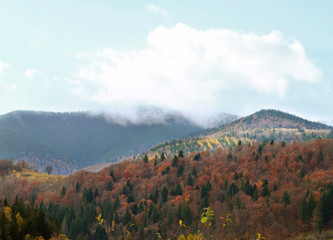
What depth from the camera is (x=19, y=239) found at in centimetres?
6303

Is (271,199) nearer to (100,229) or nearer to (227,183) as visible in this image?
(227,183)

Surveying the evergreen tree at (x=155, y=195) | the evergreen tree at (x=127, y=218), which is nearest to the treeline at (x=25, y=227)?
the evergreen tree at (x=127, y=218)

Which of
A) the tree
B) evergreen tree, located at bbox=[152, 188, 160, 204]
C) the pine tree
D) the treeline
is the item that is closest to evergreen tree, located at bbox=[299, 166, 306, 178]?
the tree

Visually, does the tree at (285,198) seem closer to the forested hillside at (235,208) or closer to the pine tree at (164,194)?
the forested hillside at (235,208)

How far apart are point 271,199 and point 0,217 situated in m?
127

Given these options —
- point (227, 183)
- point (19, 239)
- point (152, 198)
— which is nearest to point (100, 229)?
point (152, 198)

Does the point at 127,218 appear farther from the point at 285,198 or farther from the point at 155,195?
the point at 285,198

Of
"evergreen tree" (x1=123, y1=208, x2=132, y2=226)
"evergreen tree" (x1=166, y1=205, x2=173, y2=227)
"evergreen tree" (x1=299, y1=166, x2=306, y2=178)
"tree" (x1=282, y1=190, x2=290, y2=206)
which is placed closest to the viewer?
"tree" (x1=282, y1=190, x2=290, y2=206)

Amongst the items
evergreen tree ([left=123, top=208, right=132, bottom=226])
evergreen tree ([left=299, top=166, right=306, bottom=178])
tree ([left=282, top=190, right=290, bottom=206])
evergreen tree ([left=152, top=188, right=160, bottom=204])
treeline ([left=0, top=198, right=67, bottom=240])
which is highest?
evergreen tree ([left=299, top=166, right=306, bottom=178])

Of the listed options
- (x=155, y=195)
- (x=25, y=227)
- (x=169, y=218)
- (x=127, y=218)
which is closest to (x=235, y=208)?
(x=169, y=218)

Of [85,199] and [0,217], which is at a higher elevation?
[0,217]

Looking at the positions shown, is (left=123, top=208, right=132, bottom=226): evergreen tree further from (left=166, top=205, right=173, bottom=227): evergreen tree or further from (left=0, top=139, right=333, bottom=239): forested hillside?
(left=166, top=205, right=173, bottom=227): evergreen tree

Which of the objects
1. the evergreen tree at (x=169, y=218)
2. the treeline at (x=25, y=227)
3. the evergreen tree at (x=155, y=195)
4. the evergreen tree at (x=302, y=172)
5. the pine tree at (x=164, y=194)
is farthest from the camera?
the evergreen tree at (x=155, y=195)

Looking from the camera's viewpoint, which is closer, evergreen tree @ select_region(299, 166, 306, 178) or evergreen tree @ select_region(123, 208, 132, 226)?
evergreen tree @ select_region(123, 208, 132, 226)
